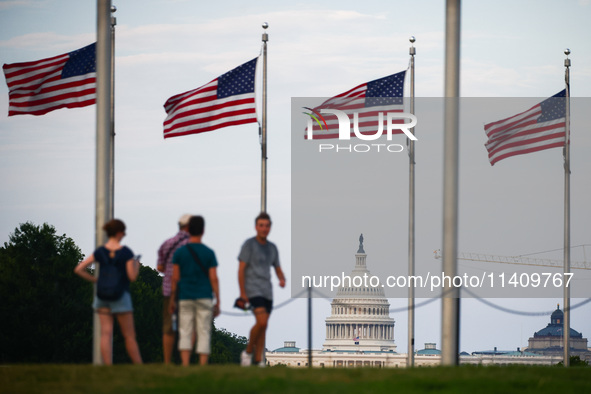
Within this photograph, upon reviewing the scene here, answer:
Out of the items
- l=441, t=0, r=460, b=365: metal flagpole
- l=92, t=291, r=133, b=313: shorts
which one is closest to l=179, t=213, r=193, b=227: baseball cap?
l=92, t=291, r=133, b=313: shorts

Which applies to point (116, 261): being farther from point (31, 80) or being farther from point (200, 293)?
point (31, 80)

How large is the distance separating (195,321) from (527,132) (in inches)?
725

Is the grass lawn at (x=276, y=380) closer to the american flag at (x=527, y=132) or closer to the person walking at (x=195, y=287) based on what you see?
the person walking at (x=195, y=287)

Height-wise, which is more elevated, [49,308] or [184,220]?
[184,220]

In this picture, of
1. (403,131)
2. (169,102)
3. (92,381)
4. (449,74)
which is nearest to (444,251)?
(449,74)

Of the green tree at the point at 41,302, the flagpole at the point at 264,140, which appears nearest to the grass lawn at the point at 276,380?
the flagpole at the point at 264,140

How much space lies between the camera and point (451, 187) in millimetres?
16031

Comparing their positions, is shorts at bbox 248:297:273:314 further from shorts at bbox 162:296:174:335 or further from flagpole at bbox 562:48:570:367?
flagpole at bbox 562:48:570:367

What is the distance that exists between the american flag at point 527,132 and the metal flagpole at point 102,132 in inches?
624

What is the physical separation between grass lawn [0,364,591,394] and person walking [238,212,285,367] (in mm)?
1357

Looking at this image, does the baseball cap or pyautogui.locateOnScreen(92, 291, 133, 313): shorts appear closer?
pyautogui.locateOnScreen(92, 291, 133, 313): shorts

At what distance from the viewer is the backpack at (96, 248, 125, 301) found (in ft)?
47.5

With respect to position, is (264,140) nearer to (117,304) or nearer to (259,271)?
(259,271)

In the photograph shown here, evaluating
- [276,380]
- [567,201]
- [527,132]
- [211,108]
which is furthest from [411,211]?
[276,380]
